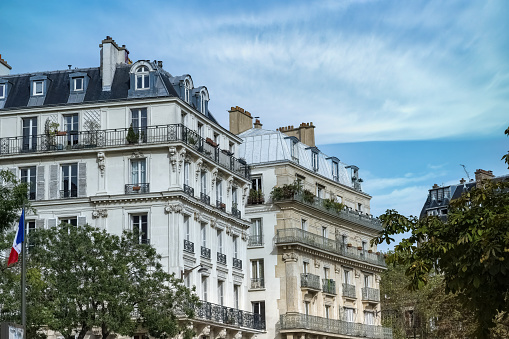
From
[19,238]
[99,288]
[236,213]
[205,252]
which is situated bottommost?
[99,288]

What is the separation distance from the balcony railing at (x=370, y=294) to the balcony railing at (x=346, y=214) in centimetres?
Answer: 480

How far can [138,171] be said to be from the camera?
50188 mm

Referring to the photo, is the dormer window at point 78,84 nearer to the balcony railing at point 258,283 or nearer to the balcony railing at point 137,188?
the balcony railing at point 137,188

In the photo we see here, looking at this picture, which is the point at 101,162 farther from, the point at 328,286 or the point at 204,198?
the point at 328,286

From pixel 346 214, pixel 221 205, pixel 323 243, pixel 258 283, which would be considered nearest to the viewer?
pixel 221 205

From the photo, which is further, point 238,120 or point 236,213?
point 238,120

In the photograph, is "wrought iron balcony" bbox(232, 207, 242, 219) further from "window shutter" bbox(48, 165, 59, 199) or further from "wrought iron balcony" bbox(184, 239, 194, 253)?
"window shutter" bbox(48, 165, 59, 199)

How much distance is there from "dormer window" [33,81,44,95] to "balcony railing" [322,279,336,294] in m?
23.9

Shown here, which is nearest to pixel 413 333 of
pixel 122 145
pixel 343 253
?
pixel 343 253

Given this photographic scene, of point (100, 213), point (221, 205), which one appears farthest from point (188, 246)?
point (221, 205)

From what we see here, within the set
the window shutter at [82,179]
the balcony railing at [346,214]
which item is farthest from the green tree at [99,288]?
the balcony railing at [346,214]

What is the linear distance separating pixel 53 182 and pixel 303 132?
25976 mm

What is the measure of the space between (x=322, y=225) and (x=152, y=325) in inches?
1131

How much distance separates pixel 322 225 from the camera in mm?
67000
